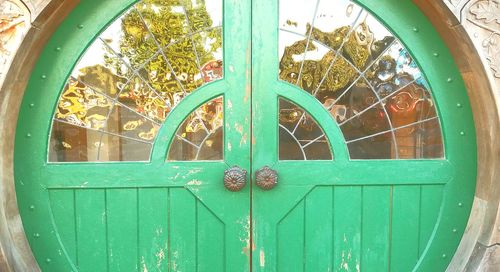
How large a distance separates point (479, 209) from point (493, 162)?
285mm

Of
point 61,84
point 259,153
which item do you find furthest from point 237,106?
point 61,84

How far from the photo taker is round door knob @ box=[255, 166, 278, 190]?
2215 millimetres

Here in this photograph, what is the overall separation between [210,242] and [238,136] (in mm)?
641

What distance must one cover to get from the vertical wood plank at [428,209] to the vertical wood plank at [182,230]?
1321mm

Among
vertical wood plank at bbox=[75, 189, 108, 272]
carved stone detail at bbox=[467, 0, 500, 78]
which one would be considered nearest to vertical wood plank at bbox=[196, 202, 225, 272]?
vertical wood plank at bbox=[75, 189, 108, 272]

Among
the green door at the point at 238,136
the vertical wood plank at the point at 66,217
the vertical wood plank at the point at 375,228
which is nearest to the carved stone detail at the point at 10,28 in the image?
the green door at the point at 238,136

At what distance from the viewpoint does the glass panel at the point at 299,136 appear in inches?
89.3

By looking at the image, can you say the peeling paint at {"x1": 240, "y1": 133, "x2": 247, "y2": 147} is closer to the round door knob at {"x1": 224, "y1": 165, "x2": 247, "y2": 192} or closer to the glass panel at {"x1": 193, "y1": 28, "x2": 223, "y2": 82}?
the round door knob at {"x1": 224, "y1": 165, "x2": 247, "y2": 192}

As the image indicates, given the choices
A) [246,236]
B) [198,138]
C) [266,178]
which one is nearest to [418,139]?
[266,178]

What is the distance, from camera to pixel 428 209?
2.34m

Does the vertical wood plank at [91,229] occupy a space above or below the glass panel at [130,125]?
below

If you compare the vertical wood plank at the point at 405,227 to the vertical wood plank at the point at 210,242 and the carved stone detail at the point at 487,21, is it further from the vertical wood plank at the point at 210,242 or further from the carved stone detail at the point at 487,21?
the vertical wood plank at the point at 210,242

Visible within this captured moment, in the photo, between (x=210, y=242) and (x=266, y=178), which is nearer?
(x=266, y=178)

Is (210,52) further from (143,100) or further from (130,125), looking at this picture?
(130,125)
